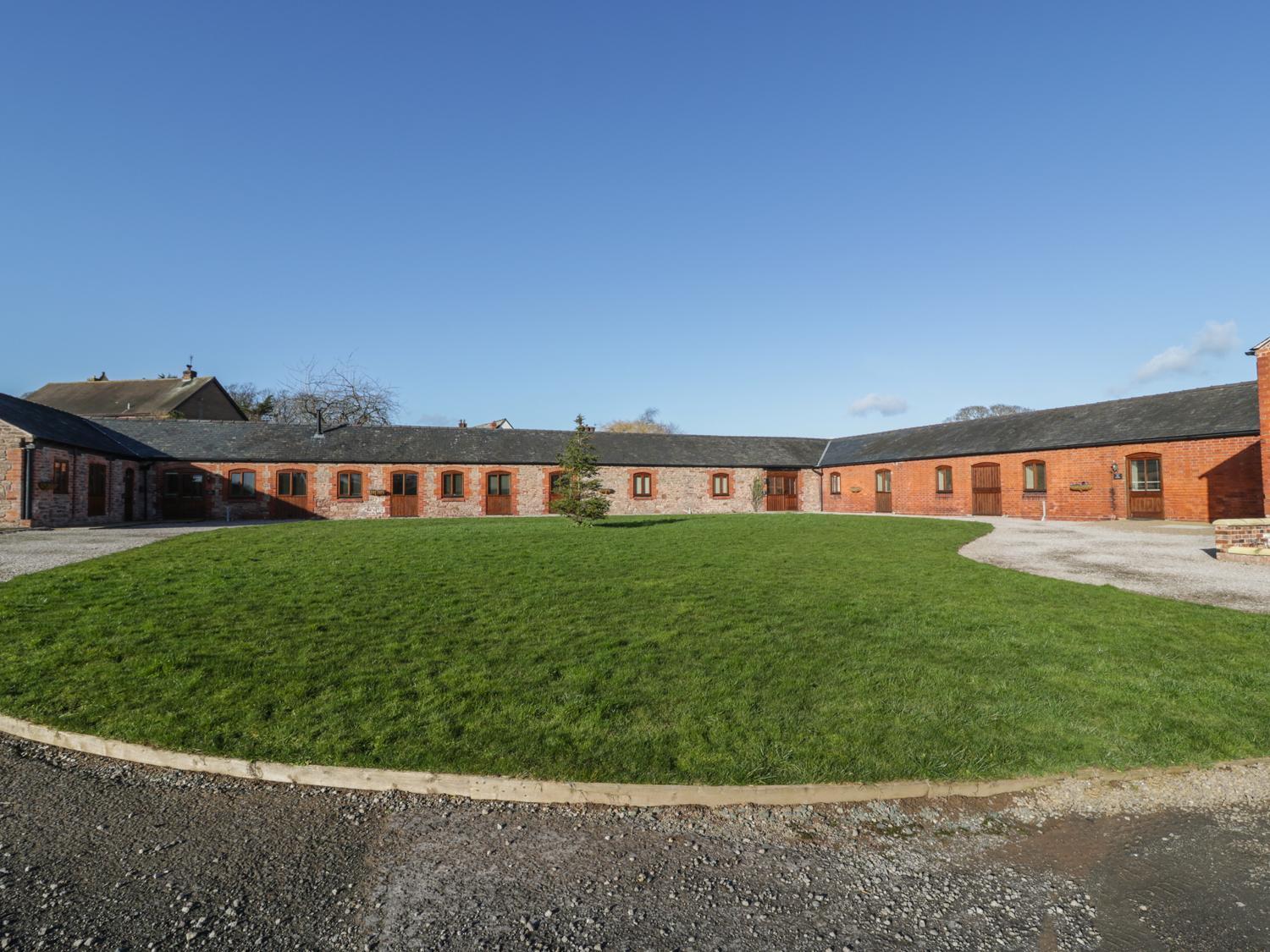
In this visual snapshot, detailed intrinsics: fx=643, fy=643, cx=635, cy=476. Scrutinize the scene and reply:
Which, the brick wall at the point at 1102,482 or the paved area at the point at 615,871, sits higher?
the brick wall at the point at 1102,482

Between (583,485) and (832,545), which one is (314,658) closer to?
(832,545)

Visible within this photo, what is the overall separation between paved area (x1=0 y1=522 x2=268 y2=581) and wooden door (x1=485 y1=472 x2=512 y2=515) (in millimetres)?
13659

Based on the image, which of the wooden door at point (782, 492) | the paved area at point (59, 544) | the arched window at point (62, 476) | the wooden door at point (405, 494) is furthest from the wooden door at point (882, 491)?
the arched window at point (62, 476)

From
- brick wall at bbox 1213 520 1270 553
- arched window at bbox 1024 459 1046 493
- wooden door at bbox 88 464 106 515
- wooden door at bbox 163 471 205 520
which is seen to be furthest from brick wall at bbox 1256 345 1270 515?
wooden door at bbox 163 471 205 520

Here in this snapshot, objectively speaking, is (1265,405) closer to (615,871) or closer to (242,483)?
(615,871)

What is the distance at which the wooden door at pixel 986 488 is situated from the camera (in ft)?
94.5

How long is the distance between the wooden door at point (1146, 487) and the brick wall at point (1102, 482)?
206 mm

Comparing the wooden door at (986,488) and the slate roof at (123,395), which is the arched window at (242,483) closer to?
the slate roof at (123,395)

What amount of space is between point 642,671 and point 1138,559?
1230 centimetres

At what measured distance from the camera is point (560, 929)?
9.23 feet

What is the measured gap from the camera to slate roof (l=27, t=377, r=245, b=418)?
40.9 meters

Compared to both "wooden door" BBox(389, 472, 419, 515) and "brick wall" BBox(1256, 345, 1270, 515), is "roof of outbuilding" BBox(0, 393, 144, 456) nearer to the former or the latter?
"wooden door" BBox(389, 472, 419, 515)

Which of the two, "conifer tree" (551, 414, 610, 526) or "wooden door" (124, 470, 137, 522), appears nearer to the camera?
"conifer tree" (551, 414, 610, 526)

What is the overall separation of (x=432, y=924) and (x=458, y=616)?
5.15 m
